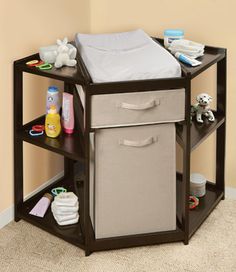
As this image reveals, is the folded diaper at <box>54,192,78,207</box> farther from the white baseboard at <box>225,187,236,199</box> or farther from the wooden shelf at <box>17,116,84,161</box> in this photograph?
the white baseboard at <box>225,187,236,199</box>

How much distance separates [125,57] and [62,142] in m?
0.39

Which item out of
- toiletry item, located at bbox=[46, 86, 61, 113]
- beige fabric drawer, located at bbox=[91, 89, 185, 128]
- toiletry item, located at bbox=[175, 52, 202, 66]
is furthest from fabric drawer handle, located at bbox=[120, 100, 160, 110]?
toiletry item, located at bbox=[46, 86, 61, 113]

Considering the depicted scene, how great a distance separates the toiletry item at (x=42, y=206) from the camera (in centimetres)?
234

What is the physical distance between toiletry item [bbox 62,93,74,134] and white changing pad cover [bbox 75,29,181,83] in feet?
0.54

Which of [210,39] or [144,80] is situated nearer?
[144,80]

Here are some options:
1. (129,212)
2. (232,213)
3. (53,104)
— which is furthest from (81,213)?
(232,213)

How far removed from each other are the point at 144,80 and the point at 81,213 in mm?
640

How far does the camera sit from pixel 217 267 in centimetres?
211

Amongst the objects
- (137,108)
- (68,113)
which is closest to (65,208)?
(68,113)

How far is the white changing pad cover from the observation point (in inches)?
78.5

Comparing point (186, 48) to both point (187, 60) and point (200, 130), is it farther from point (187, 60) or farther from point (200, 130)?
point (200, 130)

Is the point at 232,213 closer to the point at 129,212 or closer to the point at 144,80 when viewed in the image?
the point at 129,212

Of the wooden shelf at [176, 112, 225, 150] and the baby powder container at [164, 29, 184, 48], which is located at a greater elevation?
the baby powder container at [164, 29, 184, 48]

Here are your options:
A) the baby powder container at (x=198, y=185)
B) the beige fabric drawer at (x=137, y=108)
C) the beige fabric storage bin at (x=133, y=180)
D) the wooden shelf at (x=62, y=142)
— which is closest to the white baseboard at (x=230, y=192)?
the baby powder container at (x=198, y=185)
